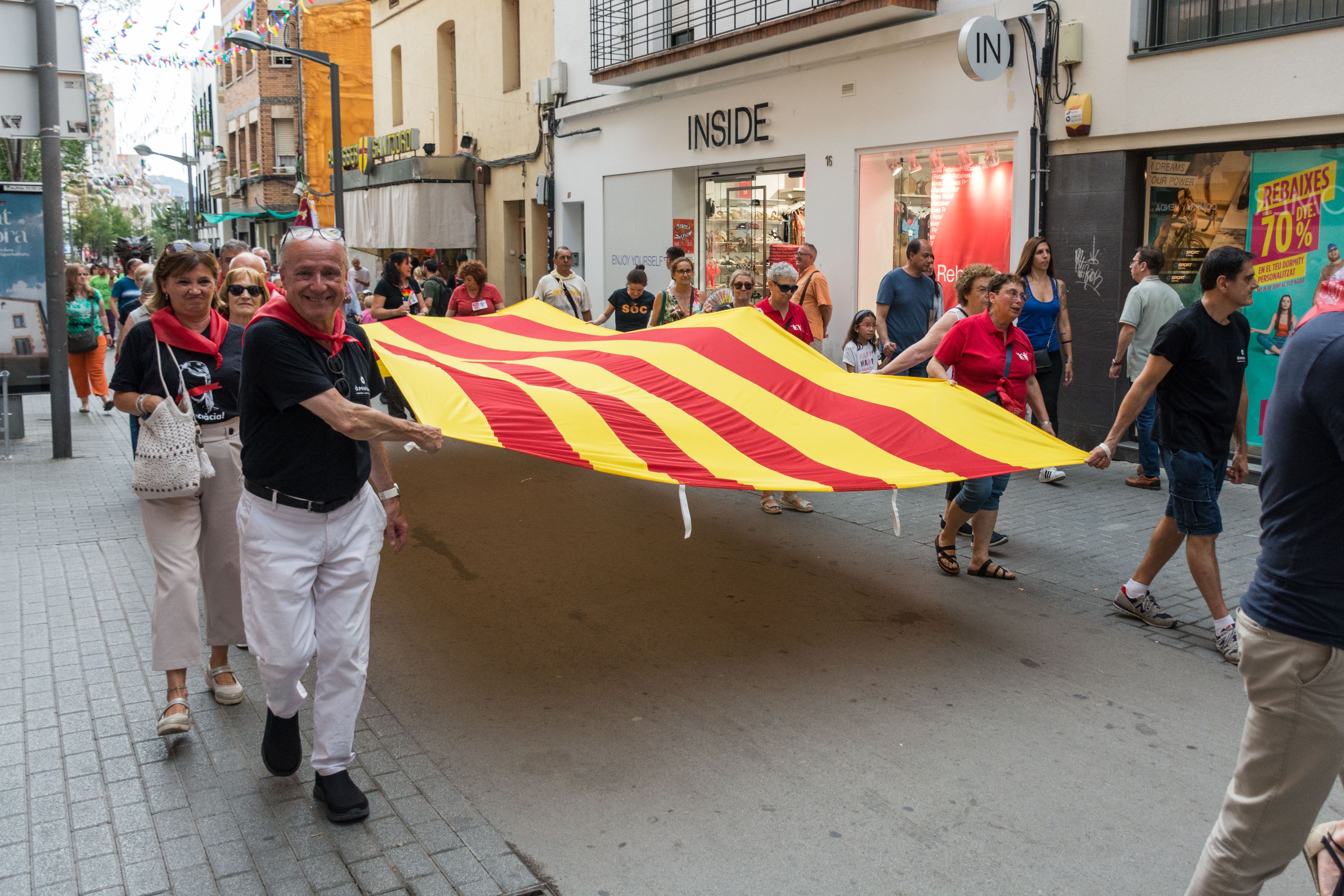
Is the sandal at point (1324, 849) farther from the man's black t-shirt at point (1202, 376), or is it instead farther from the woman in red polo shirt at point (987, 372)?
the woman in red polo shirt at point (987, 372)

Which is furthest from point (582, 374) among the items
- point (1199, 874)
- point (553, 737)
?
point (1199, 874)

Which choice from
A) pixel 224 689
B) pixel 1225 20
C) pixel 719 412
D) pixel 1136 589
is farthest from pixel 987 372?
pixel 1225 20

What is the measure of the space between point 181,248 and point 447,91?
851 inches

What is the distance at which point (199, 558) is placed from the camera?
15.5 ft

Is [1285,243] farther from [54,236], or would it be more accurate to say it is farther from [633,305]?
[54,236]

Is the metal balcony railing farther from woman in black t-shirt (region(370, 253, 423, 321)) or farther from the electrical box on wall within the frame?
woman in black t-shirt (region(370, 253, 423, 321))

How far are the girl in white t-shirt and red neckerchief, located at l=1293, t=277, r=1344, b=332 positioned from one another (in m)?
7.67

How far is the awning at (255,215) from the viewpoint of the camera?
38.9 metres

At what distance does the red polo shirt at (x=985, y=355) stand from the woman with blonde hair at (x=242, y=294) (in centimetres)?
391

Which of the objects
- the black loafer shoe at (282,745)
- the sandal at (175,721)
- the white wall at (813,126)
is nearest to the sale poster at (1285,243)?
the white wall at (813,126)

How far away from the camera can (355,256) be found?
31.0 meters

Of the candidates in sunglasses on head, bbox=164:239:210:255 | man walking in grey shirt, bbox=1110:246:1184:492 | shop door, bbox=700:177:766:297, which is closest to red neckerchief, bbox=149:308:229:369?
sunglasses on head, bbox=164:239:210:255

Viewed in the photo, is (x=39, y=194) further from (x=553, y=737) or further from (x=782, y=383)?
(x=553, y=737)

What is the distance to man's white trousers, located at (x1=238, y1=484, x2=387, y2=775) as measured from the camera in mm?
3686
